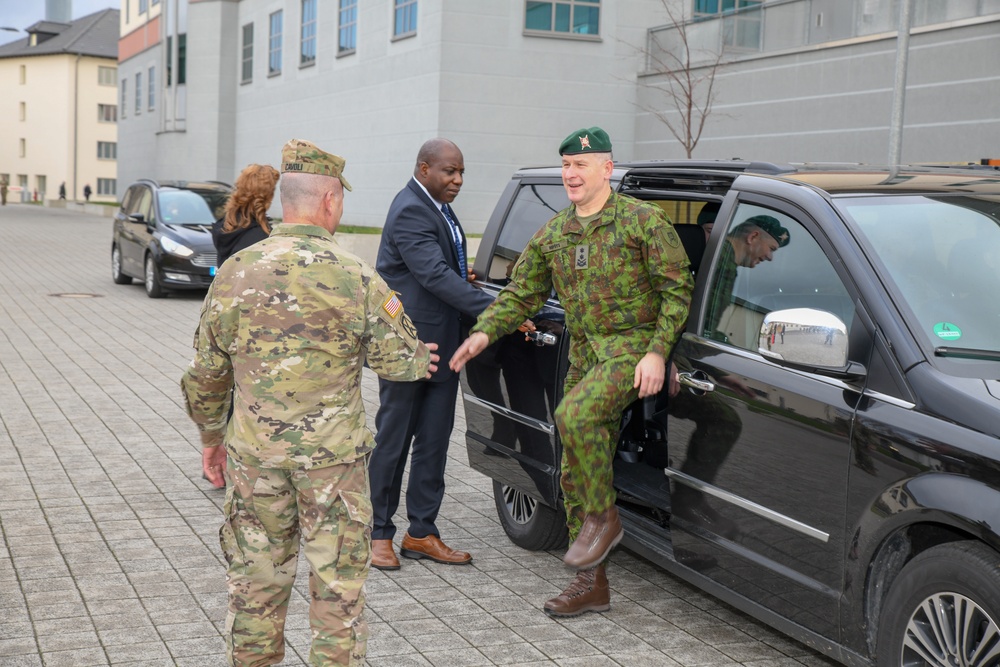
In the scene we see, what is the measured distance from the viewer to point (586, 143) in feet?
15.9

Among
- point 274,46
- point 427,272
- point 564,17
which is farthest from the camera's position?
point 274,46

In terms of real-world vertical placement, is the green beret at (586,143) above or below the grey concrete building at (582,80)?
below

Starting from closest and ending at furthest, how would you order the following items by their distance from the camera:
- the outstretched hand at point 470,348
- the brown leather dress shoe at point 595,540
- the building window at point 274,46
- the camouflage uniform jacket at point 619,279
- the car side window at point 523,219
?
1. the camouflage uniform jacket at point 619,279
2. the brown leather dress shoe at point 595,540
3. the outstretched hand at point 470,348
4. the car side window at point 523,219
5. the building window at point 274,46

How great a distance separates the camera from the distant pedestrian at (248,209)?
22.6 ft

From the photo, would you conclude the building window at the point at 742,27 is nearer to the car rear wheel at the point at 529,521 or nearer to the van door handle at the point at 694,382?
the car rear wheel at the point at 529,521

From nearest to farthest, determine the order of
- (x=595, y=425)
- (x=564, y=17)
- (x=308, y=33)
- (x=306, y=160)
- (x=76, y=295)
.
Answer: (x=306, y=160) < (x=595, y=425) < (x=76, y=295) < (x=564, y=17) < (x=308, y=33)

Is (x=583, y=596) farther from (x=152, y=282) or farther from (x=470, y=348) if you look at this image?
(x=152, y=282)

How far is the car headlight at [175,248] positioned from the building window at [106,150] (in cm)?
7213

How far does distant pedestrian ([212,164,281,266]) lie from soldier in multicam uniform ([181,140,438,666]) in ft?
10.9

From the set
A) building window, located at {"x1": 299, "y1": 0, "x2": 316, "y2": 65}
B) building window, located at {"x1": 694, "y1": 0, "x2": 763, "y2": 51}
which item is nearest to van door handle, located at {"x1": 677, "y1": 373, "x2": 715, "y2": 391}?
building window, located at {"x1": 694, "y1": 0, "x2": 763, "y2": 51}

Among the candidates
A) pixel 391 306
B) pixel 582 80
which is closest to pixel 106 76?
pixel 582 80

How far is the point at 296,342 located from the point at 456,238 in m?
2.38

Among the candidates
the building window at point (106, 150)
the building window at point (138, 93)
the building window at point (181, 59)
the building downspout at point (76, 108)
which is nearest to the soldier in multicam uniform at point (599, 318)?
the building window at point (181, 59)

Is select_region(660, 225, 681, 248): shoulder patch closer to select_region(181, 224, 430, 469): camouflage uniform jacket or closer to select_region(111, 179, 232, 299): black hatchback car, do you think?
select_region(181, 224, 430, 469): camouflage uniform jacket
